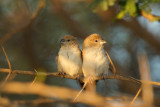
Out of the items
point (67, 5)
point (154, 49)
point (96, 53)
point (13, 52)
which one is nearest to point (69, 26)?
point (67, 5)

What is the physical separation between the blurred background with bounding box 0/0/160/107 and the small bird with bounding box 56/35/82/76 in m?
1.86

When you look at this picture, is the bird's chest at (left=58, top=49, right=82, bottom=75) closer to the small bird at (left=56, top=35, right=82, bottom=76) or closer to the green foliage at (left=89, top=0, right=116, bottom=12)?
the small bird at (left=56, top=35, right=82, bottom=76)

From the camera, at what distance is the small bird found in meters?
5.88

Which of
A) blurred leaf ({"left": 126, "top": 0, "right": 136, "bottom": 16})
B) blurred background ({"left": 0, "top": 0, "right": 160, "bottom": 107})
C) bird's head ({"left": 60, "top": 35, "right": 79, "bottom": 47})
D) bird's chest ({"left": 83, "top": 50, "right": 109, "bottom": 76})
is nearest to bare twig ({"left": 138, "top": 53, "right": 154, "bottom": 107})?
bird's chest ({"left": 83, "top": 50, "right": 109, "bottom": 76})

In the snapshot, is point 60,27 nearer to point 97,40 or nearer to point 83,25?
point 83,25

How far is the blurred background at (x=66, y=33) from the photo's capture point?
320 inches

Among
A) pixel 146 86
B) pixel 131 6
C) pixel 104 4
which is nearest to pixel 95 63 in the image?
pixel 104 4

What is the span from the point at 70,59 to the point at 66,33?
9.97ft

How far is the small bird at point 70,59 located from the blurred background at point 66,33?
6.09 ft

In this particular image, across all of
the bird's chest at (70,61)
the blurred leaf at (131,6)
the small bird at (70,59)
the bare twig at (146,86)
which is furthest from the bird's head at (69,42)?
the bare twig at (146,86)

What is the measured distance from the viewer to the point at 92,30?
9.16m

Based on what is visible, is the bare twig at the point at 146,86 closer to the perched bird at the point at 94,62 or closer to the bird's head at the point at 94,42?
the perched bird at the point at 94,62

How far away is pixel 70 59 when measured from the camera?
591 cm

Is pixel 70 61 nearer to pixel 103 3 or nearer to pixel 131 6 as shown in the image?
pixel 103 3
